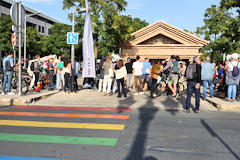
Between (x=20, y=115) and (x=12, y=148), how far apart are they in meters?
3.08

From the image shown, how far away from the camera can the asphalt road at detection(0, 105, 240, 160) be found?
4121 mm

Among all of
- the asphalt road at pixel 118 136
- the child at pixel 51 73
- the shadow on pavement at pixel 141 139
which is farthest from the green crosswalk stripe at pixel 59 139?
the child at pixel 51 73

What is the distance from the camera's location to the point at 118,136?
5.16m

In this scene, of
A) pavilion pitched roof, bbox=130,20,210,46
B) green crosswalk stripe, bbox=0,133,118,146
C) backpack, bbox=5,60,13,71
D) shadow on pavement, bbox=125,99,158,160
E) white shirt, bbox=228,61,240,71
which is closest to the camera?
shadow on pavement, bbox=125,99,158,160

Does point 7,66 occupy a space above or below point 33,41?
below

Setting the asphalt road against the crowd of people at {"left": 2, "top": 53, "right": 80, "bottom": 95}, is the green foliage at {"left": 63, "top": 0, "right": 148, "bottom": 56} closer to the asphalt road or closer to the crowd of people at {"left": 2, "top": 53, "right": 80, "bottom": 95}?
the crowd of people at {"left": 2, "top": 53, "right": 80, "bottom": 95}

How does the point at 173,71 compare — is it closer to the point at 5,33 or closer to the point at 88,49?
the point at 88,49

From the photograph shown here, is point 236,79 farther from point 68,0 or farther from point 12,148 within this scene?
point 68,0

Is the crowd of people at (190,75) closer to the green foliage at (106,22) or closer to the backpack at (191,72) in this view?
the backpack at (191,72)

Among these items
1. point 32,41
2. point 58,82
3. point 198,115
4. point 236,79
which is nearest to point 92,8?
point 58,82

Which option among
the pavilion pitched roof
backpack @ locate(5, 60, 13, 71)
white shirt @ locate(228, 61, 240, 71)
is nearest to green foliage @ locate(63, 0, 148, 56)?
the pavilion pitched roof

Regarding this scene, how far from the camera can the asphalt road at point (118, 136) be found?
4.12m

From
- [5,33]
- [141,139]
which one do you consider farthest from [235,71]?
[5,33]

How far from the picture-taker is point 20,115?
24.0ft
